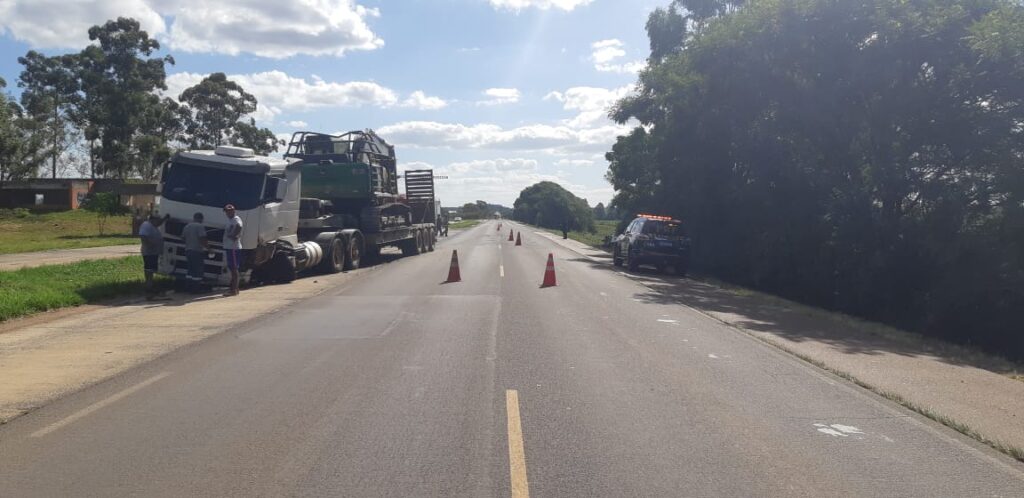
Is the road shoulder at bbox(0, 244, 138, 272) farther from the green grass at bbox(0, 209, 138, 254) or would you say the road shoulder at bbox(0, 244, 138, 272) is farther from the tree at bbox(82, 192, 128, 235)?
the tree at bbox(82, 192, 128, 235)

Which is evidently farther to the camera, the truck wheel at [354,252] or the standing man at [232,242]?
the truck wheel at [354,252]

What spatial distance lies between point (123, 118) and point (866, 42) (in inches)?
2023

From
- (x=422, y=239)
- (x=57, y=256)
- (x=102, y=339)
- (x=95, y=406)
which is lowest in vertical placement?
(x=57, y=256)

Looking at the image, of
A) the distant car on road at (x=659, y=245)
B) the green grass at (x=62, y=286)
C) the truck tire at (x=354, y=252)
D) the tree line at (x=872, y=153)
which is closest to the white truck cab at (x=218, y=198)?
the green grass at (x=62, y=286)

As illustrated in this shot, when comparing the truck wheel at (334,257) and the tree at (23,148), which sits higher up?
the tree at (23,148)

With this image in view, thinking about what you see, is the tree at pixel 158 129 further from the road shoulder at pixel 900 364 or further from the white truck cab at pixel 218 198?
the road shoulder at pixel 900 364

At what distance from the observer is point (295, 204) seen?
69.8 feet

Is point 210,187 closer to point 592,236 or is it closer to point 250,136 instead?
point 250,136

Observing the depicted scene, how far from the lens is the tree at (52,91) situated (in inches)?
2387

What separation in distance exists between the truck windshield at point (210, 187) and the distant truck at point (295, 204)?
22 mm

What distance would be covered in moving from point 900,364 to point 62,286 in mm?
15435

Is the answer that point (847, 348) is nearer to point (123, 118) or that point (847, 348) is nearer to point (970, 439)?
point (970, 439)

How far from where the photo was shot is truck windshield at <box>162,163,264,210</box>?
1808cm

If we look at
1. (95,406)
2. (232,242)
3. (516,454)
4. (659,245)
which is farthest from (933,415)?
(659,245)
